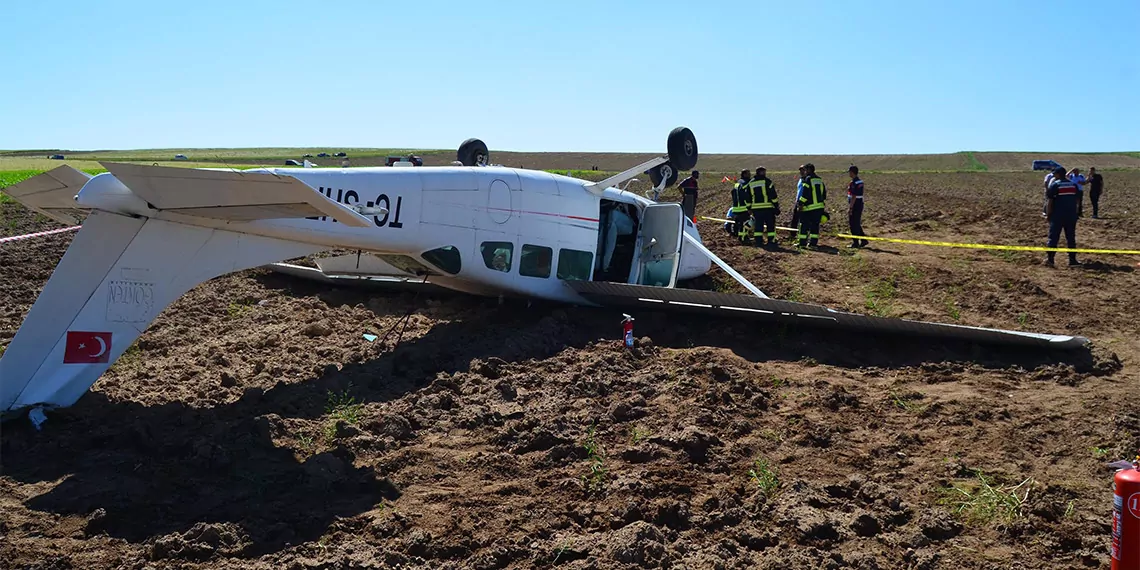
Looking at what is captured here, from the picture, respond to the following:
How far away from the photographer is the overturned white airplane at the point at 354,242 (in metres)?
7.80

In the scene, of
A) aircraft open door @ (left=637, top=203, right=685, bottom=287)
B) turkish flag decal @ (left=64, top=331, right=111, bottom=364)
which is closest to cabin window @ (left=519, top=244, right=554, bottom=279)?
aircraft open door @ (left=637, top=203, right=685, bottom=287)

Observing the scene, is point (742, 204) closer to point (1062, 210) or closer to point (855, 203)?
point (855, 203)

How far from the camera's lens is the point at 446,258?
11273 mm

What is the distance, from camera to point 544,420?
799 cm

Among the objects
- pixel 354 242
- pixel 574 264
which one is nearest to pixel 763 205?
pixel 574 264

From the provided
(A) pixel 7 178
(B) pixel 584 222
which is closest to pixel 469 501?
(B) pixel 584 222

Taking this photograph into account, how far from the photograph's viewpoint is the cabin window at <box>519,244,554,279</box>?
39.1ft

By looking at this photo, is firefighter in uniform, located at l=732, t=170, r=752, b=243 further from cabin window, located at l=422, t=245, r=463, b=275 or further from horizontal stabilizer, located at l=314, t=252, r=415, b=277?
cabin window, located at l=422, t=245, r=463, b=275

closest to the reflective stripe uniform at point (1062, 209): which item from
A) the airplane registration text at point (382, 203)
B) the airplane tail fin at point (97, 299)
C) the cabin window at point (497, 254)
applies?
the cabin window at point (497, 254)

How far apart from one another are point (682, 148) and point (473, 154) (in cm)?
337

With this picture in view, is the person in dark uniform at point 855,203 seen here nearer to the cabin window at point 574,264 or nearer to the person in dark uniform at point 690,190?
the person in dark uniform at point 690,190

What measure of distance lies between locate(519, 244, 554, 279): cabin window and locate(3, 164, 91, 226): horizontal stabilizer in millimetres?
5121

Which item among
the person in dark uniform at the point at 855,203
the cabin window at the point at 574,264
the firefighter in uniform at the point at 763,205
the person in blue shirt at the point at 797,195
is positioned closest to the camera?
the cabin window at the point at 574,264

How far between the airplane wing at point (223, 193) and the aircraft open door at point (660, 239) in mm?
6306
